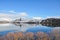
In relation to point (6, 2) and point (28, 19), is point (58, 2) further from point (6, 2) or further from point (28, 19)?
point (6, 2)

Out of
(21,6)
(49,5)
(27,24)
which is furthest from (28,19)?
(49,5)

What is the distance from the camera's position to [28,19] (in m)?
4.46

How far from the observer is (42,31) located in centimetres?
435

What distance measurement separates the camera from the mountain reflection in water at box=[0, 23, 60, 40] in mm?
4203

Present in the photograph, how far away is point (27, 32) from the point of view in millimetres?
4336

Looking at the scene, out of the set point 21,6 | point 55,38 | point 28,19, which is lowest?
point 55,38

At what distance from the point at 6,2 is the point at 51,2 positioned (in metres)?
1.35

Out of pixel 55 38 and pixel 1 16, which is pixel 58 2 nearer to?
pixel 55 38

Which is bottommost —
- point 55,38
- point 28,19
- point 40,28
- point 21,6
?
point 55,38

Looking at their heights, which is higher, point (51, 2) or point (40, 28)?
point (51, 2)

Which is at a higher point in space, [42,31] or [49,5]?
[49,5]

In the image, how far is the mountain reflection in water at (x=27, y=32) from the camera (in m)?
4.20

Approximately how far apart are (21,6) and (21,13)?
21cm

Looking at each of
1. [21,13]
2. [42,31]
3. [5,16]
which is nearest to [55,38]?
[42,31]
